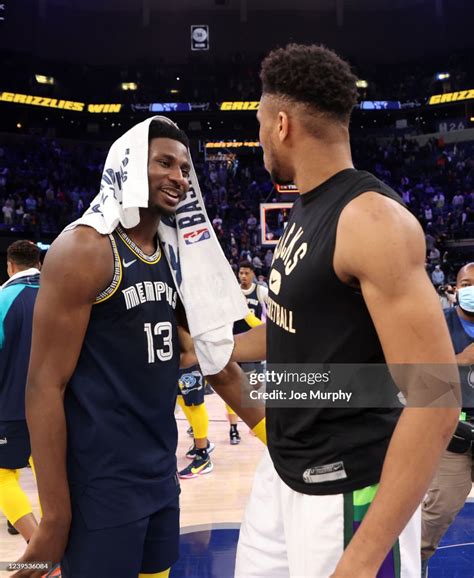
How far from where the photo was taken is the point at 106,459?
1682 millimetres

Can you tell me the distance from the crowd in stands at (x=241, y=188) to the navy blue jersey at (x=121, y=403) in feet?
45.6

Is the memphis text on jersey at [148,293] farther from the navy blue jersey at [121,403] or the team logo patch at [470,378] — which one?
the team logo patch at [470,378]

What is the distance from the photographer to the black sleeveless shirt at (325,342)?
1.29m

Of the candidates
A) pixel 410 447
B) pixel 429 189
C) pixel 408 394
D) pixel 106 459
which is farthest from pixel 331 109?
pixel 429 189

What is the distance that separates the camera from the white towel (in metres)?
1.77

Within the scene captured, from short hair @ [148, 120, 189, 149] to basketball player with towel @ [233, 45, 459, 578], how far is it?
21.5 inches

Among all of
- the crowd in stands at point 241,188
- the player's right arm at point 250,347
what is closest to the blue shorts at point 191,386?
the player's right arm at point 250,347

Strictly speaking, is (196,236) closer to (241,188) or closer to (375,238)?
(375,238)

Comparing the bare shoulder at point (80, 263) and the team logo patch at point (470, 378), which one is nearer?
the bare shoulder at point (80, 263)

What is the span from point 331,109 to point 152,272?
749 millimetres

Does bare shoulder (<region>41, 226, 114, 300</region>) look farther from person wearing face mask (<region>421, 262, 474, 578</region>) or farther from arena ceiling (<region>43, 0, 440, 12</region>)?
arena ceiling (<region>43, 0, 440, 12</region>)

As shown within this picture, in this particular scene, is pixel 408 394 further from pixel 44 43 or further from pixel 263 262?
pixel 44 43

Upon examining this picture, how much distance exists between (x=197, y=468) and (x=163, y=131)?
350cm

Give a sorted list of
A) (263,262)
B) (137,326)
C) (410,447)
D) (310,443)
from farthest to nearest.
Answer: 1. (263,262)
2. (137,326)
3. (310,443)
4. (410,447)
